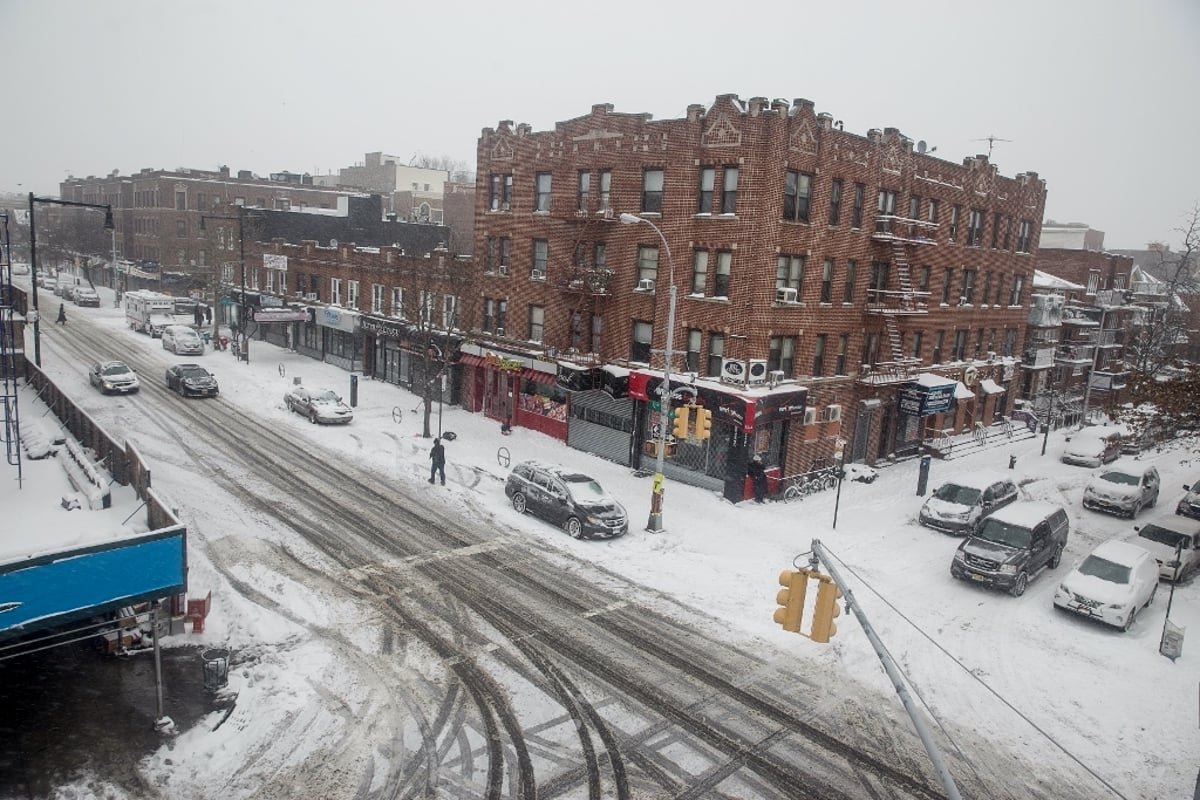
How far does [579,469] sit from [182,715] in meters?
18.3

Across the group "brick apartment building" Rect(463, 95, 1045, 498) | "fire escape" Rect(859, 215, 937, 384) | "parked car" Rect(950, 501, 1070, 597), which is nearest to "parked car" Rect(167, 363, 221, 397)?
"brick apartment building" Rect(463, 95, 1045, 498)

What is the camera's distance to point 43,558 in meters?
10.8

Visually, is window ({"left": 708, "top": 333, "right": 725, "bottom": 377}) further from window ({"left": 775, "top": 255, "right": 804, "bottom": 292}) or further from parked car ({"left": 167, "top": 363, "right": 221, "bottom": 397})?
parked car ({"left": 167, "top": 363, "right": 221, "bottom": 397})

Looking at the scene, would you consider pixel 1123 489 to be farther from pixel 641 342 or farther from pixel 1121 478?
pixel 641 342

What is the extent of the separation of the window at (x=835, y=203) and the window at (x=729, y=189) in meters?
4.23

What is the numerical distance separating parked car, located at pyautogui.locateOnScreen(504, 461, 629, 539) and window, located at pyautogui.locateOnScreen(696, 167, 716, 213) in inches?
424

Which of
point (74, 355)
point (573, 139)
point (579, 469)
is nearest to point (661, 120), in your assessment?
point (573, 139)

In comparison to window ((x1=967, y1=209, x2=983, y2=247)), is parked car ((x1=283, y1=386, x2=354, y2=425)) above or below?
below

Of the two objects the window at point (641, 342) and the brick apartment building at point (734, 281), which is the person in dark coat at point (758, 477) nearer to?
the brick apartment building at point (734, 281)

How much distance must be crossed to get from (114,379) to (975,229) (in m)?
42.1

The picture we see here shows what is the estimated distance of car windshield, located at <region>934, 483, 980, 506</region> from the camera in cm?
2512

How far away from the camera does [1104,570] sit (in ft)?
62.2

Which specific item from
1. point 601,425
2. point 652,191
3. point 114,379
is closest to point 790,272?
point 652,191

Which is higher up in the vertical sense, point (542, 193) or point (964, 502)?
point (542, 193)
